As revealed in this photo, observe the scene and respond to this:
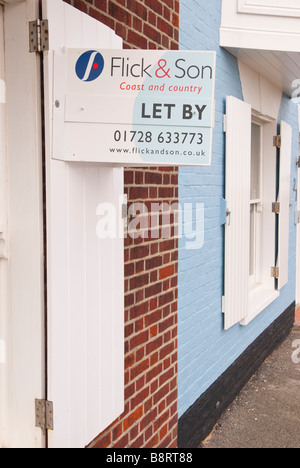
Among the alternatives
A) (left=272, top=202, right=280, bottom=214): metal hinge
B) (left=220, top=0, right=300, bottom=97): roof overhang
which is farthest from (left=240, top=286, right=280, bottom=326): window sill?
(left=220, top=0, right=300, bottom=97): roof overhang

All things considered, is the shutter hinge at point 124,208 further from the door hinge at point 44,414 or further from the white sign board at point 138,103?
the door hinge at point 44,414

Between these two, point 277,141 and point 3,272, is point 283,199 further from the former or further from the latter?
point 3,272

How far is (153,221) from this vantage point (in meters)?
3.10

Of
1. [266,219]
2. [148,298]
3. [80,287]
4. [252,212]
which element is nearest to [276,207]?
[266,219]

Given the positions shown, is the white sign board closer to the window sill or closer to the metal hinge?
the window sill

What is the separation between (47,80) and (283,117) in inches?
191

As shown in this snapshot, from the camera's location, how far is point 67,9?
207 cm

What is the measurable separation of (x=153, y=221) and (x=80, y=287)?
1001 millimetres

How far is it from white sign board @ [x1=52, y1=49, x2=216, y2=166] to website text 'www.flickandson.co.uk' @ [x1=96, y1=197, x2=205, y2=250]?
405 millimetres

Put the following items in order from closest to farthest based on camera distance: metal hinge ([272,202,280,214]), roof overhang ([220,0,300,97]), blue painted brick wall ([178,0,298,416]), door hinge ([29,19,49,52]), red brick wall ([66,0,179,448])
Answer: door hinge ([29,19,49,52]) → red brick wall ([66,0,179,448]) → blue painted brick wall ([178,0,298,416]) → roof overhang ([220,0,300,97]) → metal hinge ([272,202,280,214])

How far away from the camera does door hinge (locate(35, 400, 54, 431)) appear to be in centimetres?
203

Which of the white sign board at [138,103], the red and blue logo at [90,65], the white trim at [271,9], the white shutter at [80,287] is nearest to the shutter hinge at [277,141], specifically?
the white trim at [271,9]

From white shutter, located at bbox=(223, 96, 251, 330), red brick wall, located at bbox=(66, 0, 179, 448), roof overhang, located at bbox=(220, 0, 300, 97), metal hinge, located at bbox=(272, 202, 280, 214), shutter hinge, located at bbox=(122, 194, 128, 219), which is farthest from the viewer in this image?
metal hinge, located at bbox=(272, 202, 280, 214)
